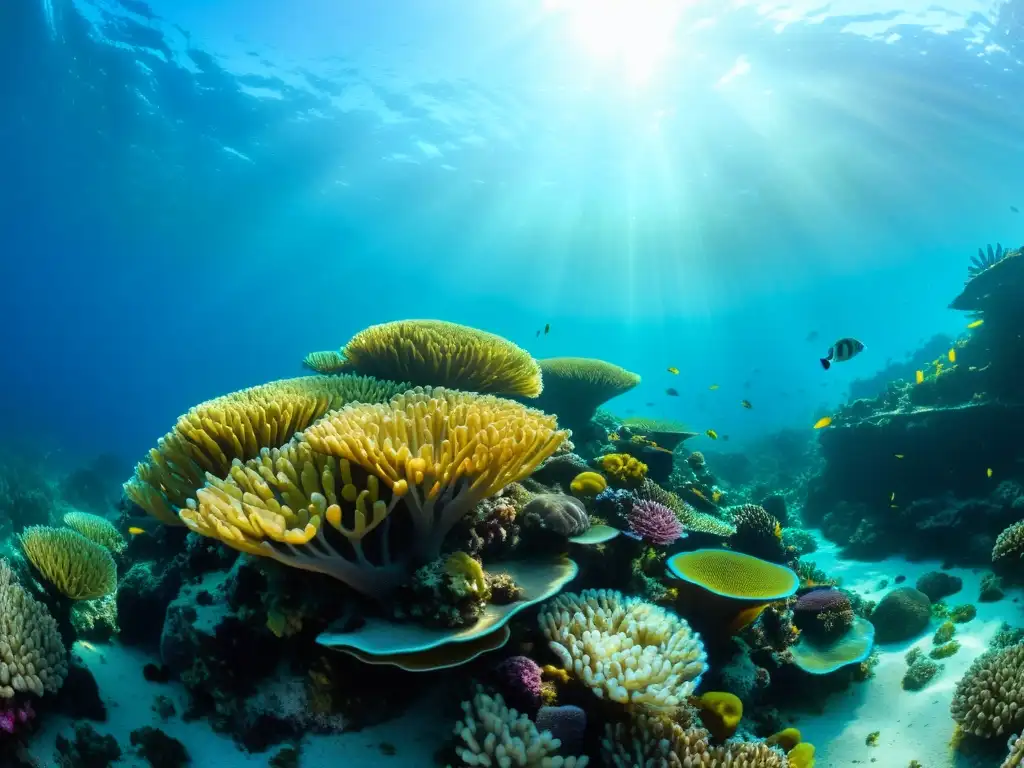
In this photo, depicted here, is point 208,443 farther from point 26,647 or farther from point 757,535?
point 757,535

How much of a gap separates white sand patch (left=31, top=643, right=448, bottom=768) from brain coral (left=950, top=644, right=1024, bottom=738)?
14.9ft

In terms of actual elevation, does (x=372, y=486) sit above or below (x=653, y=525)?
below

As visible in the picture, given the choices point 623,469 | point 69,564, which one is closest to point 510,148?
point 623,469

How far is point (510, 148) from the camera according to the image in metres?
32.8

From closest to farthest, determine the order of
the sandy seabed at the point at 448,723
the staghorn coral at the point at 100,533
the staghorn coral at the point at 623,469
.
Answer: the sandy seabed at the point at 448,723
the staghorn coral at the point at 623,469
the staghorn coral at the point at 100,533

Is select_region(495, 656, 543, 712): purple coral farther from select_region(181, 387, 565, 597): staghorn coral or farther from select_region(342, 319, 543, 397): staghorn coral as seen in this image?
Answer: select_region(342, 319, 543, 397): staghorn coral

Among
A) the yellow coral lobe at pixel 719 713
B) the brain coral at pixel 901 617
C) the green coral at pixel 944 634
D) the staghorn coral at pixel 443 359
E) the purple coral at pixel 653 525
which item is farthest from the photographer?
the brain coral at pixel 901 617

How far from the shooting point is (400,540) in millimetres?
3672

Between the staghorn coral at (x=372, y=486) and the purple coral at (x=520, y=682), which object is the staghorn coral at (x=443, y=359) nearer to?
the staghorn coral at (x=372, y=486)

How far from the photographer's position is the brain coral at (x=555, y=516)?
4.26m

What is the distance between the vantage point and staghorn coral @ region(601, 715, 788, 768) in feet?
10.6

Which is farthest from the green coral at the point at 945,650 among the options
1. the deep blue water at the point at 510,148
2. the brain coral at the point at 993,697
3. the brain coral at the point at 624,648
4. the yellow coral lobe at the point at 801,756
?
the deep blue water at the point at 510,148

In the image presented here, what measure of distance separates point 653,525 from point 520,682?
7.49 ft

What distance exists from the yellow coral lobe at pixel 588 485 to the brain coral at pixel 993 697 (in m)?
3.67
